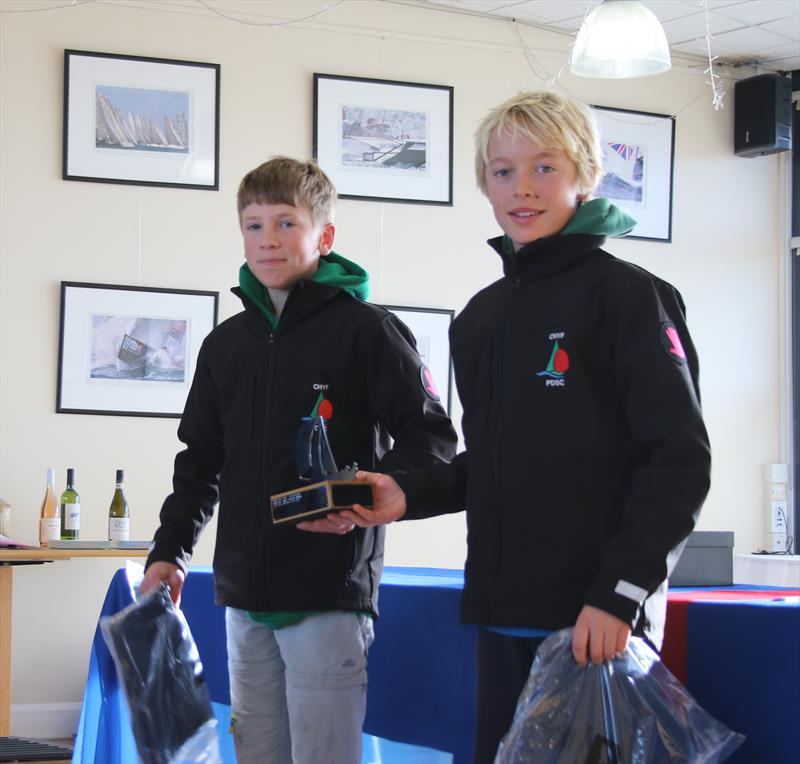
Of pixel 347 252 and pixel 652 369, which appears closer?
pixel 652 369

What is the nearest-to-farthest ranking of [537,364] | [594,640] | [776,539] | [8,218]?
[594,640]
[537,364]
[8,218]
[776,539]

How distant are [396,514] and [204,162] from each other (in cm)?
335

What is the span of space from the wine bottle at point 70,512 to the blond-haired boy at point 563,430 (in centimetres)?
295

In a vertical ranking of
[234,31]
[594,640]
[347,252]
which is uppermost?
[234,31]

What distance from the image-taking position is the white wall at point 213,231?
448cm

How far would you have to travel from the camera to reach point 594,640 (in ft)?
4.52

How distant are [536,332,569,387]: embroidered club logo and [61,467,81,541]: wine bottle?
3170 millimetres

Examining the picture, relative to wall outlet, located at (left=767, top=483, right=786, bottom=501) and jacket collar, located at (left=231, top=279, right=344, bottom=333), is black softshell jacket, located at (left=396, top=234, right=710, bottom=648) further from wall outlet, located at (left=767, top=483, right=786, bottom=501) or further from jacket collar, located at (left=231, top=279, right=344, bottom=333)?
wall outlet, located at (left=767, top=483, right=786, bottom=501)

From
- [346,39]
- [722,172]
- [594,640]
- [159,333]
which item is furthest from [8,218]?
[594,640]

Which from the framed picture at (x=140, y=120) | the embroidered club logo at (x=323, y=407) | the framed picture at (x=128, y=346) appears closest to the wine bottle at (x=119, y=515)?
the framed picture at (x=128, y=346)

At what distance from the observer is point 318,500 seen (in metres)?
1.54

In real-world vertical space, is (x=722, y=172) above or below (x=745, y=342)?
above

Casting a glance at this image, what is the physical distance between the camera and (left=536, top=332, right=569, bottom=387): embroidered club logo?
4.90 feet

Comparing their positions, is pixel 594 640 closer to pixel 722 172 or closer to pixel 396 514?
pixel 396 514
